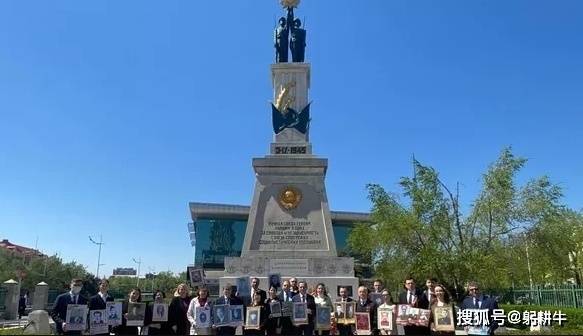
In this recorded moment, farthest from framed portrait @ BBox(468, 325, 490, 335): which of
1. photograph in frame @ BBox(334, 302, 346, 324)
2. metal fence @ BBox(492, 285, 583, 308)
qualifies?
metal fence @ BBox(492, 285, 583, 308)

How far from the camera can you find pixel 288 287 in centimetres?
1005

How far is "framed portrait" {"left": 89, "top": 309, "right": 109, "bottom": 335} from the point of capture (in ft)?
29.0

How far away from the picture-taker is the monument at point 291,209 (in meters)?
17.9

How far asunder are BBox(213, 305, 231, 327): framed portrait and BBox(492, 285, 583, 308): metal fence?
14.3m

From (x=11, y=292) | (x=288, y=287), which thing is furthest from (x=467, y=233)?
(x=11, y=292)

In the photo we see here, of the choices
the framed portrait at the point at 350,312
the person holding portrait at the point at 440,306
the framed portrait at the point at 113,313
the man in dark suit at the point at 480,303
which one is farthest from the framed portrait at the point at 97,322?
the man in dark suit at the point at 480,303

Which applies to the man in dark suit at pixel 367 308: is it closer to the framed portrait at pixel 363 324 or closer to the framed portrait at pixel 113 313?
the framed portrait at pixel 363 324

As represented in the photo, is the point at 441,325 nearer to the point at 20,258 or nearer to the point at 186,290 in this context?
the point at 186,290

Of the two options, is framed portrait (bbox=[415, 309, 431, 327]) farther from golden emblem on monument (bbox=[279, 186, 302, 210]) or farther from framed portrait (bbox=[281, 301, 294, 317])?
golden emblem on monument (bbox=[279, 186, 302, 210])

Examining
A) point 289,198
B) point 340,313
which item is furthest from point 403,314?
point 289,198

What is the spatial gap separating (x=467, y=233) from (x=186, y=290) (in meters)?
15.8

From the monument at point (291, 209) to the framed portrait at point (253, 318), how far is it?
8176 millimetres

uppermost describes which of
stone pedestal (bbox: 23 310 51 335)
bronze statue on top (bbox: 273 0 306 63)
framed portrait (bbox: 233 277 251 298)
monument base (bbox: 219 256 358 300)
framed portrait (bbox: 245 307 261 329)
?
bronze statue on top (bbox: 273 0 306 63)

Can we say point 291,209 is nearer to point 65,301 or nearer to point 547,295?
point 65,301
